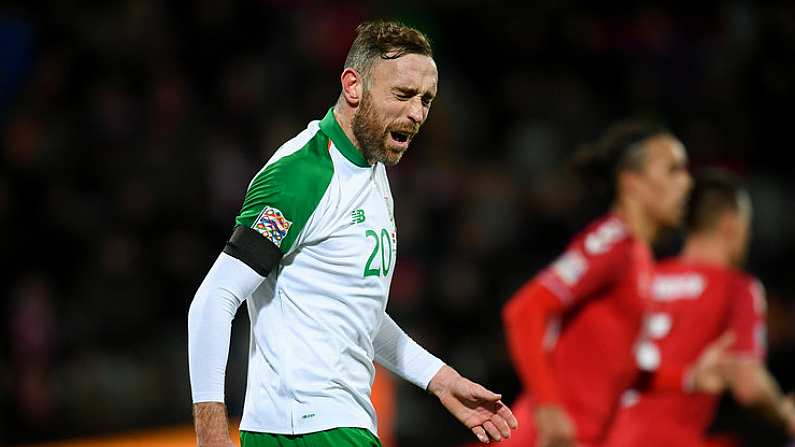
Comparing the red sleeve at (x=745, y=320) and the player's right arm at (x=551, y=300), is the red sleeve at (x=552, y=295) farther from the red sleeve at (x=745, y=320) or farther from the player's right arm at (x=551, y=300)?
the red sleeve at (x=745, y=320)

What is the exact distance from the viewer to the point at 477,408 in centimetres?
302

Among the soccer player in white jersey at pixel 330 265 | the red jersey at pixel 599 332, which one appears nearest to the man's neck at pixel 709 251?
the red jersey at pixel 599 332

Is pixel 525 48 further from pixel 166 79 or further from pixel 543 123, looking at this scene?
pixel 166 79

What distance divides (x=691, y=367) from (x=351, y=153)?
250cm

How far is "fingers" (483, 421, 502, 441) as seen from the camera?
117 inches

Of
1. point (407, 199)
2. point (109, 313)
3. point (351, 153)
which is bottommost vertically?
point (109, 313)

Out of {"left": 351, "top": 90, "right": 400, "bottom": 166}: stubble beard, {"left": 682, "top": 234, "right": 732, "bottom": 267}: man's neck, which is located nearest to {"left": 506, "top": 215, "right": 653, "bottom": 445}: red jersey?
{"left": 682, "top": 234, "right": 732, "bottom": 267}: man's neck

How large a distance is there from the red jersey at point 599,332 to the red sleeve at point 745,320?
59 centimetres

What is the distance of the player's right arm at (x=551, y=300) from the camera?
4430 mm

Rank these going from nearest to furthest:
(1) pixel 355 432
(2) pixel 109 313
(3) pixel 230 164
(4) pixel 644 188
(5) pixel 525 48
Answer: (1) pixel 355 432 < (4) pixel 644 188 < (2) pixel 109 313 < (3) pixel 230 164 < (5) pixel 525 48

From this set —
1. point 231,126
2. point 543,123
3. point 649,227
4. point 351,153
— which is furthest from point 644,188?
point 231,126

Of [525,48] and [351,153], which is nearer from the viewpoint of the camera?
[351,153]

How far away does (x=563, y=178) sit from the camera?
8312mm

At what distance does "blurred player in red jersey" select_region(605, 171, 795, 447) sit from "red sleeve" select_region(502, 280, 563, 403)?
0.45 meters
